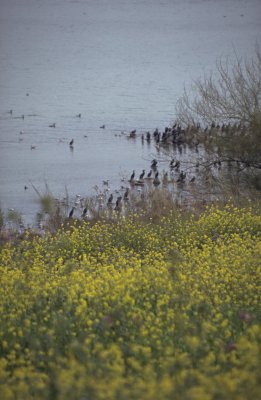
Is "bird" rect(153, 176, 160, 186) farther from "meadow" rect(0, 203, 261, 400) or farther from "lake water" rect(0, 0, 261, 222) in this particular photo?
"meadow" rect(0, 203, 261, 400)

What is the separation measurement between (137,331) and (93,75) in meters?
57.1

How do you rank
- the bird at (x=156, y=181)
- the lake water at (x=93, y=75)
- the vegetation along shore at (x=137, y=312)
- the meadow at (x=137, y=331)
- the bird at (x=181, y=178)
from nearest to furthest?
the meadow at (x=137, y=331) < the vegetation along shore at (x=137, y=312) < the bird at (x=181, y=178) < the bird at (x=156, y=181) < the lake water at (x=93, y=75)

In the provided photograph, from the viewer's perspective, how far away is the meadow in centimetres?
609

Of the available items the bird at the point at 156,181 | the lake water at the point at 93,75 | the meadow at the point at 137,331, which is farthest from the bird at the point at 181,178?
the meadow at the point at 137,331

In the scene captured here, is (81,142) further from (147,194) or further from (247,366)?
(247,366)

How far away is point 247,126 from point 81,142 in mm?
15044

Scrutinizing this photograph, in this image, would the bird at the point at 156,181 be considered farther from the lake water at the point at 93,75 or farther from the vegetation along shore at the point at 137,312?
the vegetation along shore at the point at 137,312

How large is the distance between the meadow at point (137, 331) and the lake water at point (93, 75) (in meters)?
11.0

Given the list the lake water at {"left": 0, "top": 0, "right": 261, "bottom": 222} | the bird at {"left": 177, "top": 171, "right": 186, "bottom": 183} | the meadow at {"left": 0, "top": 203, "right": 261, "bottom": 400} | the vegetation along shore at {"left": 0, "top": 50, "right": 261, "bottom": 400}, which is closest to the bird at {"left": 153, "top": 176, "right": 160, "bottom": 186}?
the bird at {"left": 177, "top": 171, "right": 186, "bottom": 183}

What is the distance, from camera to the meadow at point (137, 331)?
6.09 metres

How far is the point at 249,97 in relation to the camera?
2094cm

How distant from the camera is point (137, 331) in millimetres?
8047

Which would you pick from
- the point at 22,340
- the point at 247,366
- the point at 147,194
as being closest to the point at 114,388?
the point at 247,366

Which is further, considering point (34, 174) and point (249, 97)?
point (34, 174)
